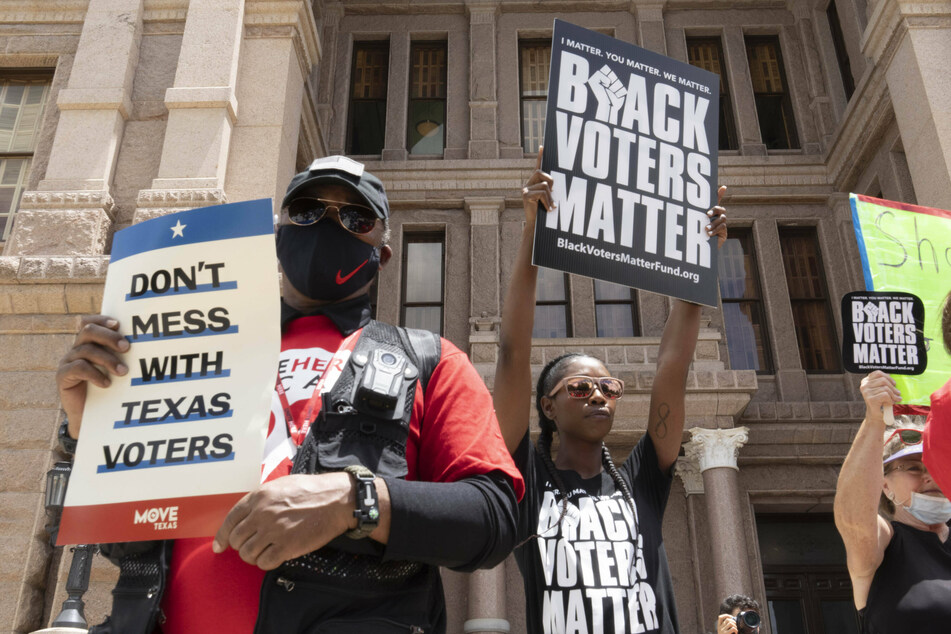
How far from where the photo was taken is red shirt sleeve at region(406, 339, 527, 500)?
5.70ft

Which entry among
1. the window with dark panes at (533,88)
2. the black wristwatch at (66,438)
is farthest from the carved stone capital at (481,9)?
the black wristwatch at (66,438)

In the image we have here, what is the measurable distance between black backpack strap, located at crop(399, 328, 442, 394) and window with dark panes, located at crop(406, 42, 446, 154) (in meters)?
12.4

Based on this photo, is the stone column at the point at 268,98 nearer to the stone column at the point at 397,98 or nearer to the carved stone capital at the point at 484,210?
the carved stone capital at the point at 484,210

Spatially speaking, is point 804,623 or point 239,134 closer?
point 239,134

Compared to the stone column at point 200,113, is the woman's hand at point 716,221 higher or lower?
lower

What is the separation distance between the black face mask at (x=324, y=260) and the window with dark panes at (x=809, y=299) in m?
11.5

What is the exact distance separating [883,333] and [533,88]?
11.7m

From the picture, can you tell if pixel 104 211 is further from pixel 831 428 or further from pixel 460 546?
pixel 831 428

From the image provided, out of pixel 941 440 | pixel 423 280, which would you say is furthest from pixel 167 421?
pixel 423 280

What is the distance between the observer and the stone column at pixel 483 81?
13.5 m

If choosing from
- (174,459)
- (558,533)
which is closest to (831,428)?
(558,533)

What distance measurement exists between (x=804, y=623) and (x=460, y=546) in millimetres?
11031

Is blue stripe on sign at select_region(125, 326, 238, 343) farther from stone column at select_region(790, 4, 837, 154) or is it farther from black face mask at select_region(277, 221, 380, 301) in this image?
stone column at select_region(790, 4, 837, 154)

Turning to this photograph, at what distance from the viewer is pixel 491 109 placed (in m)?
13.8
